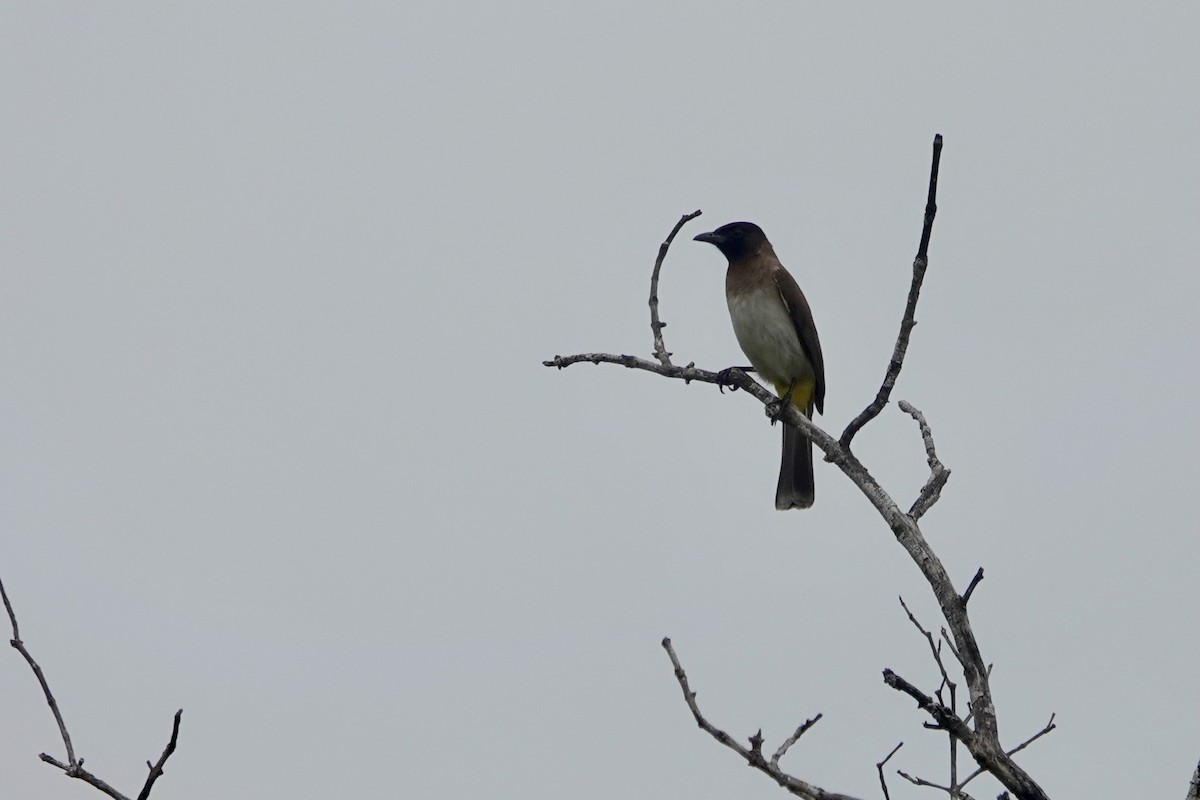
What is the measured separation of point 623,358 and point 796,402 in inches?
146

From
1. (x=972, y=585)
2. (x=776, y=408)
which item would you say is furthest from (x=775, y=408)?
(x=972, y=585)

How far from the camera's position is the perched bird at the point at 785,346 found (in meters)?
9.09

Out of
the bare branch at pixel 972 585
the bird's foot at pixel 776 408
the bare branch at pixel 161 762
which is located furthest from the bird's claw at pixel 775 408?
the bare branch at pixel 161 762

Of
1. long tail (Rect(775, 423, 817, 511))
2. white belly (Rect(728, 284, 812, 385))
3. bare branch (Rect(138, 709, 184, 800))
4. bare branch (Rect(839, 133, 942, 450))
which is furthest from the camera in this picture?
long tail (Rect(775, 423, 817, 511))

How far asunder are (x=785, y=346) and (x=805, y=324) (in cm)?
26

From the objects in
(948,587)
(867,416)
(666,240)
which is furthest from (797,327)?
(948,587)

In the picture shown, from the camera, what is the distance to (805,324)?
9.19 m

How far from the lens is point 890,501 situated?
4559 millimetres

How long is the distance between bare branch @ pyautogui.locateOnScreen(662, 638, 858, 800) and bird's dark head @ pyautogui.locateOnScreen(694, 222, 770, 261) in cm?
687

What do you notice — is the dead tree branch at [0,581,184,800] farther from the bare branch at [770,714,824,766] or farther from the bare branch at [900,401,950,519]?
the bare branch at [900,401,950,519]

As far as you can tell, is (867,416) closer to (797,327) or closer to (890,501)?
(890,501)

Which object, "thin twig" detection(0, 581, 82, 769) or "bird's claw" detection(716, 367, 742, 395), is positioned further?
"bird's claw" detection(716, 367, 742, 395)

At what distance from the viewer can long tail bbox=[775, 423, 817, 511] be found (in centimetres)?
927

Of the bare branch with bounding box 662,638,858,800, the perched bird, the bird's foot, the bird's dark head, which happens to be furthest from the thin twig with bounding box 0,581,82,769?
the bird's dark head
